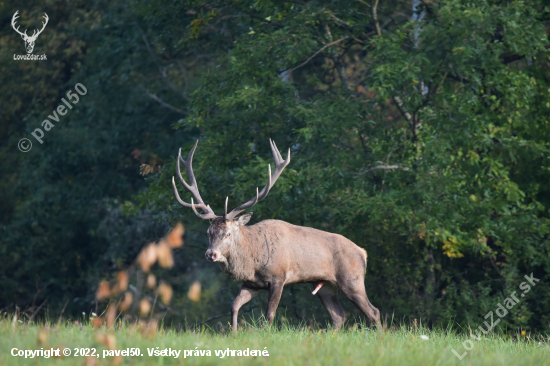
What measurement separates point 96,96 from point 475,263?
36.7 ft

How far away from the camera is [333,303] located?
9.26 m

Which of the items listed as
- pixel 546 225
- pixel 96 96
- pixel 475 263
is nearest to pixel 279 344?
pixel 546 225

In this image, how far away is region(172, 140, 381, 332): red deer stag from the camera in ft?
27.0

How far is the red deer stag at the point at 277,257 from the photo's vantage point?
822 centimetres

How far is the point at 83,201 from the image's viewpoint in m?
19.8

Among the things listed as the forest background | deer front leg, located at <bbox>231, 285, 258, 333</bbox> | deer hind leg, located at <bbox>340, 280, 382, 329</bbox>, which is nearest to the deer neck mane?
deer front leg, located at <bbox>231, 285, 258, 333</bbox>

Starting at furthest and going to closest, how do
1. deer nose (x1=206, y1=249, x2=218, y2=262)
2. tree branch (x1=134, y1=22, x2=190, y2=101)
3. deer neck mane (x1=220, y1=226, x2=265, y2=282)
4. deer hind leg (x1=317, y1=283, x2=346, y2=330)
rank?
tree branch (x1=134, y1=22, x2=190, y2=101), deer hind leg (x1=317, y1=283, x2=346, y2=330), deer neck mane (x1=220, y1=226, x2=265, y2=282), deer nose (x1=206, y1=249, x2=218, y2=262)

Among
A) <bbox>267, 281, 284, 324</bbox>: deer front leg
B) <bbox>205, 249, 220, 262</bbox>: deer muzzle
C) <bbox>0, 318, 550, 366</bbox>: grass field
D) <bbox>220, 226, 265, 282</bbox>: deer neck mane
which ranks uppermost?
<bbox>0, 318, 550, 366</bbox>: grass field

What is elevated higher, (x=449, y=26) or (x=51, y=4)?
(x=449, y=26)

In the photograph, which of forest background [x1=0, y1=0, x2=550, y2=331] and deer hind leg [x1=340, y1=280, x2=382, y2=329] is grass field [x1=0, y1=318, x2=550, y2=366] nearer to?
deer hind leg [x1=340, y1=280, x2=382, y2=329]

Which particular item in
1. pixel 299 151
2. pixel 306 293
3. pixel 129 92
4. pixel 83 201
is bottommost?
pixel 83 201

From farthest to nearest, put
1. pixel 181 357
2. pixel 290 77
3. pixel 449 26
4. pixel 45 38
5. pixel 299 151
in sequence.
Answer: pixel 45 38 < pixel 290 77 < pixel 299 151 < pixel 449 26 < pixel 181 357

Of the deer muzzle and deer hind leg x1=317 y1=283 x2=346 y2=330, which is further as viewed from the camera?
deer hind leg x1=317 y1=283 x2=346 y2=330

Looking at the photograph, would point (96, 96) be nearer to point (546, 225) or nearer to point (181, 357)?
point (546, 225)
